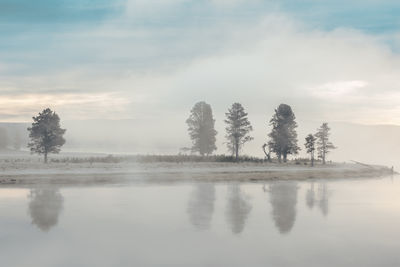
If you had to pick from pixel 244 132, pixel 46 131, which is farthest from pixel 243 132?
pixel 46 131

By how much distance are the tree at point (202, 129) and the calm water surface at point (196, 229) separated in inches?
1754

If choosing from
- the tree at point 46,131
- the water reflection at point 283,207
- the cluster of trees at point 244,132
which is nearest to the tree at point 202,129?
the cluster of trees at point 244,132

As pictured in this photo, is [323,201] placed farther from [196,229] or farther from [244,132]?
[244,132]

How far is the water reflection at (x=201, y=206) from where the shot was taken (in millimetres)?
19281

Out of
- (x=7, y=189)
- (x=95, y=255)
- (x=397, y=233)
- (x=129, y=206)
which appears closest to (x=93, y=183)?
(x=7, y=189)

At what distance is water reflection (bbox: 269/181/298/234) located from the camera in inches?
749

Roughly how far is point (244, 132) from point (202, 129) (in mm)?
7555

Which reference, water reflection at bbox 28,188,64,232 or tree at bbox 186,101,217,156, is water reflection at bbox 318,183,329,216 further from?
tree at bbox 186,101,217,156

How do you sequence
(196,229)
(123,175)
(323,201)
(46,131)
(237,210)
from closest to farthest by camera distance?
1. (196,229)
2. (237,210)
3. (323,201)
4. (123,175)
5. (46,131)

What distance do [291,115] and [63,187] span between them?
49.7 meters

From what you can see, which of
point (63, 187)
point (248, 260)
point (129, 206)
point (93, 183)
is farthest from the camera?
point (93, 183)

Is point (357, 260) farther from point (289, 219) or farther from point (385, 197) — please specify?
point (385, 197)

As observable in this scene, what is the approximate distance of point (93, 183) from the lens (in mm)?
37281

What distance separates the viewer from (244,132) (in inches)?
2862
